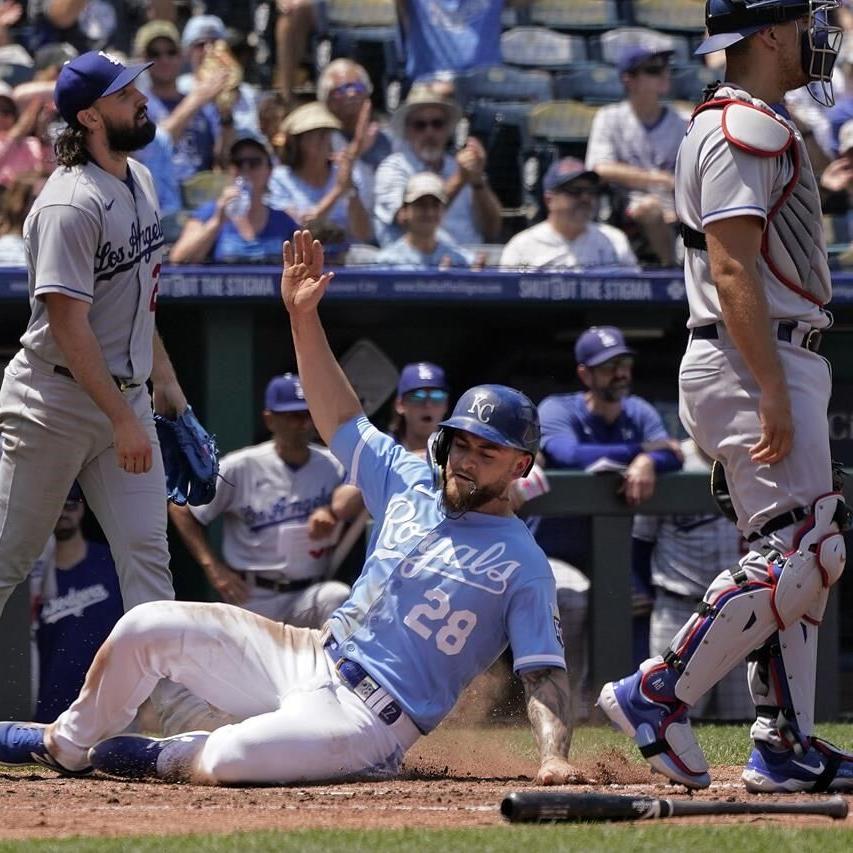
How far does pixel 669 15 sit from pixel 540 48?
3.61 feet

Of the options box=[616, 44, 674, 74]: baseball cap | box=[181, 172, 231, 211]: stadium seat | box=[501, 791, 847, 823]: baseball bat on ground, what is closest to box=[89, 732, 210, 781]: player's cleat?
box=[501, 791, 847, 823]: baseball bat on ground

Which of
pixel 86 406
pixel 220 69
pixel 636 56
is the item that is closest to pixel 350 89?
pixel 220 69

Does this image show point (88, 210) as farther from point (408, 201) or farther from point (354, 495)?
point (408, 201)

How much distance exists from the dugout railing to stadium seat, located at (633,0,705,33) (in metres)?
5.29

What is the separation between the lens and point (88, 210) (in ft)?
14.9

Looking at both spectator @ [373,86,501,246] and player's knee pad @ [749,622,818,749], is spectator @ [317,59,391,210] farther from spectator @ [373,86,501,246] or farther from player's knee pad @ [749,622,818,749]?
player's knee pad @ [749,622,818,749]

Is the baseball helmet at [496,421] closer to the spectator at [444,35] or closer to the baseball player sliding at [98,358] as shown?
the baseball player sliding at [98,358]

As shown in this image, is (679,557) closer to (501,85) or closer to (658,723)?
(658,723)

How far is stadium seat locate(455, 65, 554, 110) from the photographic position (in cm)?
1012

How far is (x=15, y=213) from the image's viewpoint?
7766 millimetres

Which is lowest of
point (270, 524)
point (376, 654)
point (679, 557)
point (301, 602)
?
point (301, 602)

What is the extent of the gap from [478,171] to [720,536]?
258 centimetres

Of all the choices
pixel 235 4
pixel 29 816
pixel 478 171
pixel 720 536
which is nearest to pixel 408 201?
pixel 478 171

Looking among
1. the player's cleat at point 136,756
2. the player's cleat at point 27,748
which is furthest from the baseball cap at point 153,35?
the player's cleat at point 136,756
